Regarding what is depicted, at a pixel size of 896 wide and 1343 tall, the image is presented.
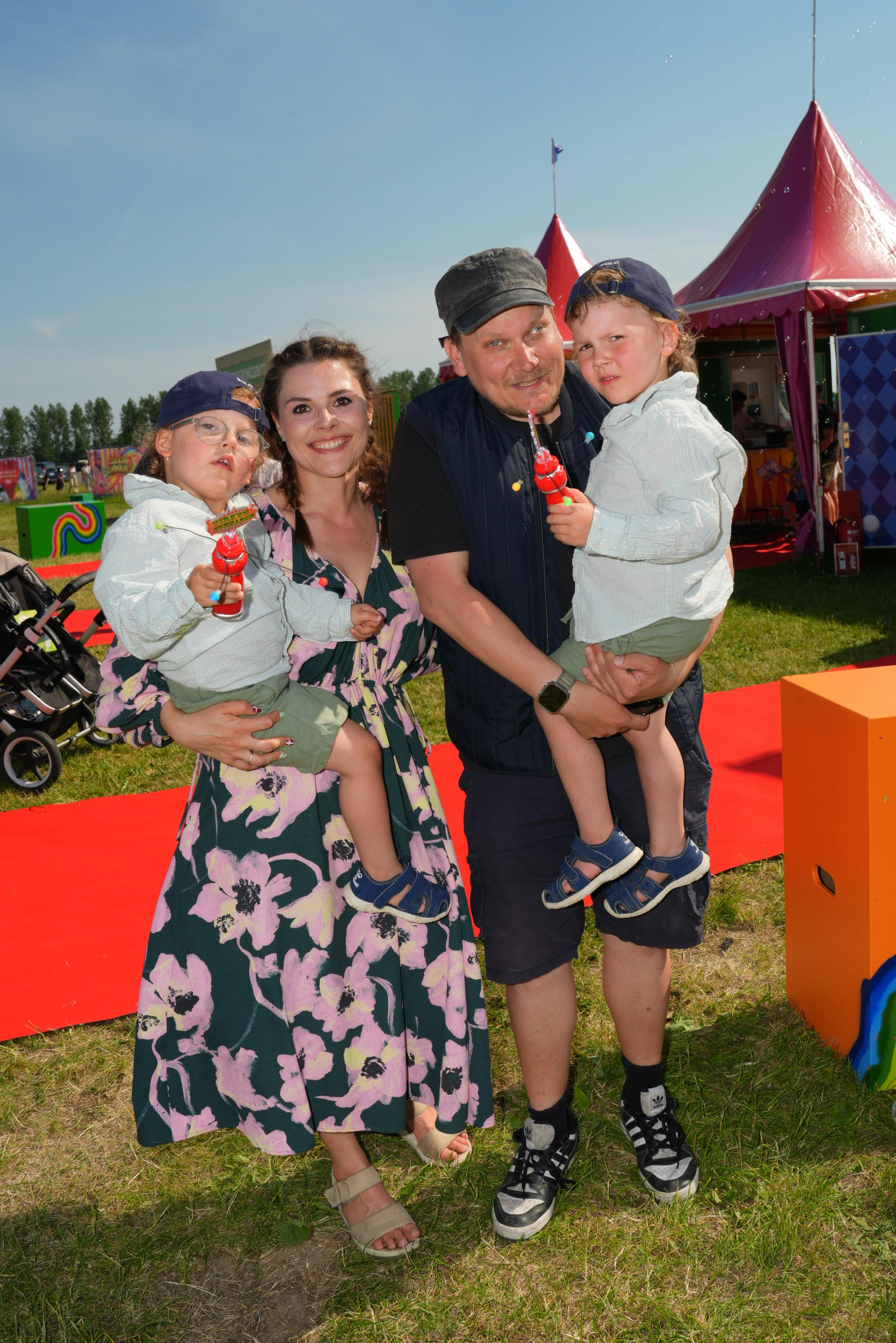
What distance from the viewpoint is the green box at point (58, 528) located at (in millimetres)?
17297

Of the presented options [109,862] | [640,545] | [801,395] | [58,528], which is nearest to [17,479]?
[58,528]

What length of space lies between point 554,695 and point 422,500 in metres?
0.50

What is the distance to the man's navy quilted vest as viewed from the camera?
2.08 m

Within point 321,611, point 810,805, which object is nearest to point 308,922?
point 321,611

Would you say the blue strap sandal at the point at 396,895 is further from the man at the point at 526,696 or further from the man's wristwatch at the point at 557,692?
the man's wristwatch at the point at 557,692

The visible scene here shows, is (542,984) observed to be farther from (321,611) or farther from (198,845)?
(321,611)

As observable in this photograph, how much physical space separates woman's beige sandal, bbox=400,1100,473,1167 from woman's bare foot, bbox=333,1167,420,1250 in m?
0.21

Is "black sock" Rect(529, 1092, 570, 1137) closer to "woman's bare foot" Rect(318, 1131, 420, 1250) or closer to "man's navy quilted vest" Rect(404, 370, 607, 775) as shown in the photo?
"woman's bare foot" Rect(318, 1131, 420, 1250)

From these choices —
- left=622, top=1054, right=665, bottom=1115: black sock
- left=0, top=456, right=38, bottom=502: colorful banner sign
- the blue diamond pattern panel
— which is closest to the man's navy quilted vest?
left=622, top=1054, right=665, bottom=1115: black sock

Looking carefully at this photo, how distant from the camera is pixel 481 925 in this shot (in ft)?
7.55

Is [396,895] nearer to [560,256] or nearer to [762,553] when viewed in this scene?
[762,553]

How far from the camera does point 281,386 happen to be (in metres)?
2.30

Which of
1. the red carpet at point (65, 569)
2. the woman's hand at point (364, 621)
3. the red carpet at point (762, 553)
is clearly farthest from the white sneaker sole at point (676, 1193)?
the red carpet at point (65, 569)

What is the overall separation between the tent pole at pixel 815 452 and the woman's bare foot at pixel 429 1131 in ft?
31.1
